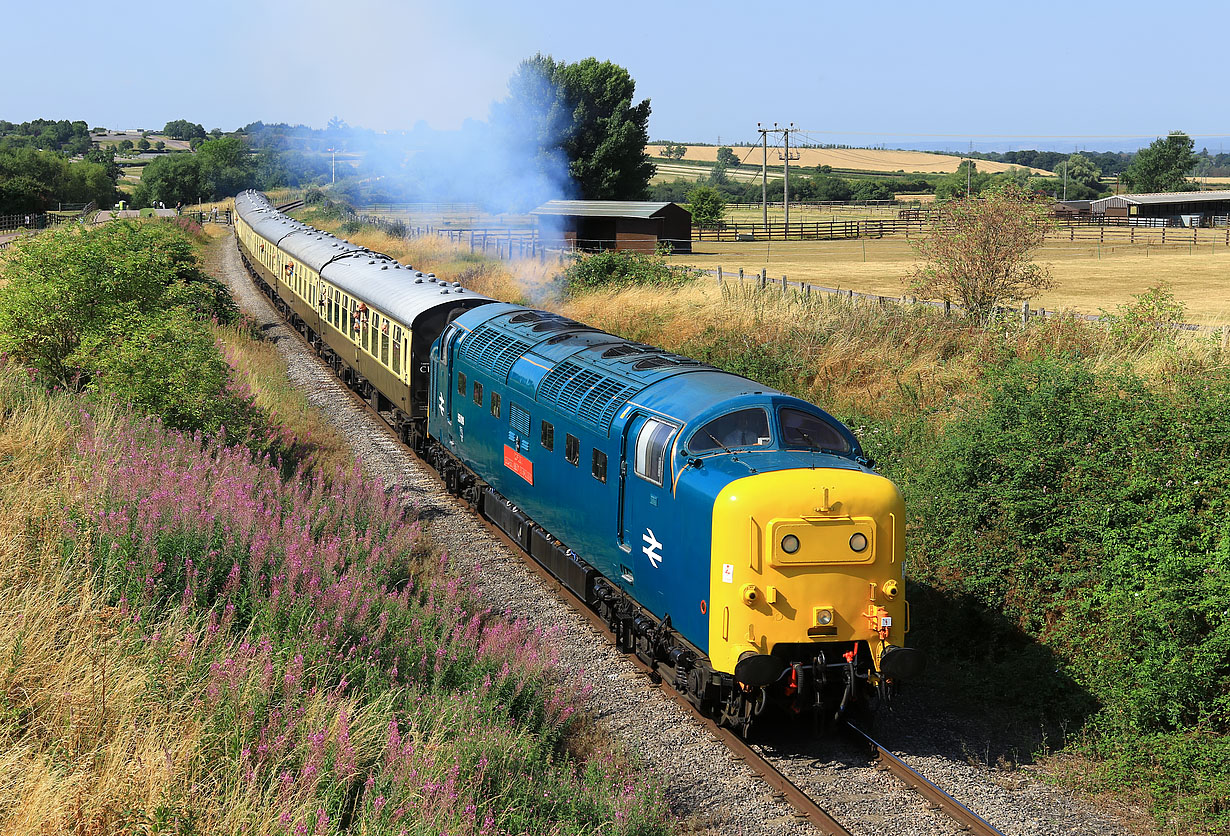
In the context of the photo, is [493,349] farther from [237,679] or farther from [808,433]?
[237,679]

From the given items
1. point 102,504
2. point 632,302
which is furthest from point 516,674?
point 632,302

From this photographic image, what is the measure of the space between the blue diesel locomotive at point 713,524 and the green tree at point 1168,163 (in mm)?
118907

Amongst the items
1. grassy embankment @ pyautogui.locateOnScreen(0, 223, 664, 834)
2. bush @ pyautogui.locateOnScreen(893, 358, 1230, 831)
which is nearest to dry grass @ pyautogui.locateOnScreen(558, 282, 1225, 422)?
bush @ pyautogui.locateOnScreen(893, 358, 1230, 831)

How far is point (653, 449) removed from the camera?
1053 cm

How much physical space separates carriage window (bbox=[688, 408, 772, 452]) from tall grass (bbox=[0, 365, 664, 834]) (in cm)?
274

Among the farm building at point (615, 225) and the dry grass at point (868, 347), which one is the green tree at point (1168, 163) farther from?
the dry grass at point (868, 347)

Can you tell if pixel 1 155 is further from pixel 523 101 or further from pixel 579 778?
pixel 579 778

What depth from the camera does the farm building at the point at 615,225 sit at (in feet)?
197

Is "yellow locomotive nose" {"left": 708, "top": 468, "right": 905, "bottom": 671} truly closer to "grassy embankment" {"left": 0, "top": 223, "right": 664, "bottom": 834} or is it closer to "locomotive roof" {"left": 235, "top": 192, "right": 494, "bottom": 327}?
"grassy embankment" {"left": 0, "top": 223, "right": 664, "bottom": 834}

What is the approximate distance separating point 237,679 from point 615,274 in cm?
2901

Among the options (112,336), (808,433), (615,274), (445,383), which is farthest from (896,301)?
(112,336)

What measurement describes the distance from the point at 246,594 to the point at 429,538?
20.8ft

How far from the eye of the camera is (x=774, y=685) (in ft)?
31.7

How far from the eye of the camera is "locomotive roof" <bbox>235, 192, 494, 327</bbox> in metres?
20.7
